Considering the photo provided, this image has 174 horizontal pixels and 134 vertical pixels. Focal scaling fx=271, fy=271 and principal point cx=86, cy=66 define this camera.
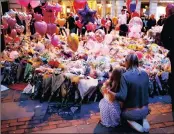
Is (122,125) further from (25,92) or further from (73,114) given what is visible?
(25,92)

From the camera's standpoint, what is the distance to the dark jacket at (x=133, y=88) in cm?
513

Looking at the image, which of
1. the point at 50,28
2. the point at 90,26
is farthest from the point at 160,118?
the point at 90,26

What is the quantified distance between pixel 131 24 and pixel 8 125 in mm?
7255

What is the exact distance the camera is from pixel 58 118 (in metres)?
6.00

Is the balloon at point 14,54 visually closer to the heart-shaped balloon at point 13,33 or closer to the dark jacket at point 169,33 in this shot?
the heart-shaped balloon at point 13,33

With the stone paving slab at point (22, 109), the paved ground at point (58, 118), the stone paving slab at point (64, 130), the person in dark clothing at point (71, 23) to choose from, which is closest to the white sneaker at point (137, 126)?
the paved ground at point (58, 118)

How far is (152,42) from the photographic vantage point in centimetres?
1180

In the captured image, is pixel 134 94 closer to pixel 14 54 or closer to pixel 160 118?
pixel 160 118

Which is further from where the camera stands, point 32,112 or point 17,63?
point 17,63

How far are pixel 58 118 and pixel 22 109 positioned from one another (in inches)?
41.4

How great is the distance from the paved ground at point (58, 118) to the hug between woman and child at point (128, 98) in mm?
228

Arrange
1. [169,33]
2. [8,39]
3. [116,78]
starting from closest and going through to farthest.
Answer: [116,78] < [169,33] < [8,39]

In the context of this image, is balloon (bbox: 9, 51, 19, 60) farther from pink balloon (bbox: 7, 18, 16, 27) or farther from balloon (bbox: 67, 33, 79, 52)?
balloon (bbox: 67, 33, 79, 52)

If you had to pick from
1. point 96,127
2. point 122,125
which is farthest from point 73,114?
point 122,125
